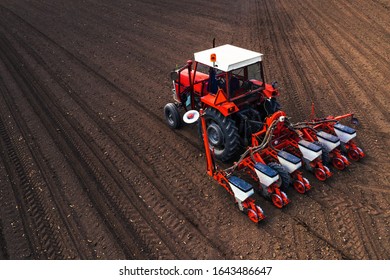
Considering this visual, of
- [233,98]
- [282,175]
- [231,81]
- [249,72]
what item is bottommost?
[282,175]

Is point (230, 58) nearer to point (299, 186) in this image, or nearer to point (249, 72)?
point (249, 72)

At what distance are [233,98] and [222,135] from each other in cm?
80

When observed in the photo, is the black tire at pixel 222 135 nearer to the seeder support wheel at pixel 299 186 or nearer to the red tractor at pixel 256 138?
the red tractor at pixel 256 138

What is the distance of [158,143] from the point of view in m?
7.93

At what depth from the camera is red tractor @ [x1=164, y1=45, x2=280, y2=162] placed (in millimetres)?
6445

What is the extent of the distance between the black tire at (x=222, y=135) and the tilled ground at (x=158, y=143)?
566 millimetres

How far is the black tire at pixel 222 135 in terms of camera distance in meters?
6.43

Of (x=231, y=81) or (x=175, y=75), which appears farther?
(x=175, y=75)

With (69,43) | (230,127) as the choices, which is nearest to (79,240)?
(230,127)

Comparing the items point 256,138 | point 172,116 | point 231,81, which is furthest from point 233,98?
point 172,116

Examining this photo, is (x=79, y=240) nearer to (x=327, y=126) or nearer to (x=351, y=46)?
(x=327, y=126)

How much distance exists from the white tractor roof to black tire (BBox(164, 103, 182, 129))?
1.55m

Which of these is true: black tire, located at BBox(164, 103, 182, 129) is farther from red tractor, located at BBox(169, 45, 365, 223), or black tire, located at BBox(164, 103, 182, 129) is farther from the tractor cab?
red tractor, located at BBox(169, 45, 365, 223)

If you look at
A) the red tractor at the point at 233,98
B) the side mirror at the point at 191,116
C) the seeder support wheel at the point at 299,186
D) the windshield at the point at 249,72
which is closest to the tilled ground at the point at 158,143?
the seeder support wheel at the point at 299,186
